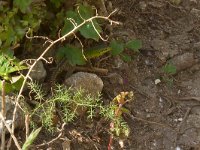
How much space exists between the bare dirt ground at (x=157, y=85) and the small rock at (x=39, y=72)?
0.97ft

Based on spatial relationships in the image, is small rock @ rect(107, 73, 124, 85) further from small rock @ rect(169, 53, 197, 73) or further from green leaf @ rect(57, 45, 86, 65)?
small rock @ rect(169, 53, 197, 73)

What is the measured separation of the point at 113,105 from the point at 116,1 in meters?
1.13

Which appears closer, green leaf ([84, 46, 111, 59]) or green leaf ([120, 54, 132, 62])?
green leaf ([84, 46, 111, 59])

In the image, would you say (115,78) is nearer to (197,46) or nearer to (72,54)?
(72,54)

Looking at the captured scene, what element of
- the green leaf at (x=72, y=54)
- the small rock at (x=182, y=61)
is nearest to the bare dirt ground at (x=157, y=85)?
the small rock at (x=182, y=61)

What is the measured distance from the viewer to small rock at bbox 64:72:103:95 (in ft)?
8.77

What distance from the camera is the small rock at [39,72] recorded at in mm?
2619

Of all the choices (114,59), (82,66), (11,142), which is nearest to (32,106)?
(11,142)

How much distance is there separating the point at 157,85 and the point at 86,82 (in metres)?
0.53

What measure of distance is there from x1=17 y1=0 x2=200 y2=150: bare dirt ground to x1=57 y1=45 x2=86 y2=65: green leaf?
28 cm

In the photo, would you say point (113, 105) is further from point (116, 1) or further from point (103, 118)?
point (116, 1)

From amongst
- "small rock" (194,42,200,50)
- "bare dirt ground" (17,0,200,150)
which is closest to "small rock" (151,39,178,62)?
"bare dirt ground" (17,0,200,150)

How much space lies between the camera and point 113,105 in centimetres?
242

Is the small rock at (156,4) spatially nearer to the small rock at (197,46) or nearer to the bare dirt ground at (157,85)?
→ the bare dirt ground at (157,85)
